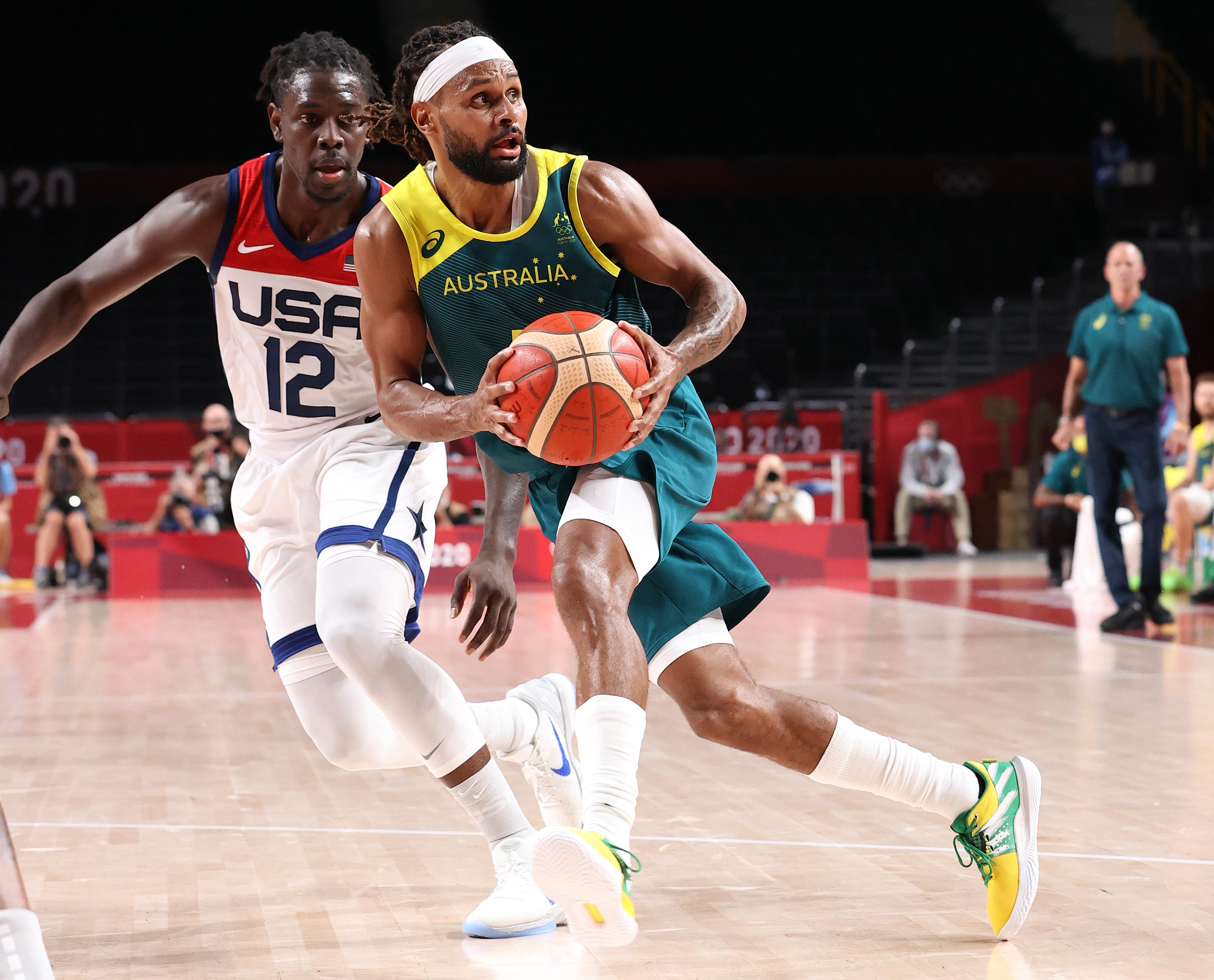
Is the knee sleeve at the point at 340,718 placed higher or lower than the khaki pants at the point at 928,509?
higher

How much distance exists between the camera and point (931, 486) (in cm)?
1594

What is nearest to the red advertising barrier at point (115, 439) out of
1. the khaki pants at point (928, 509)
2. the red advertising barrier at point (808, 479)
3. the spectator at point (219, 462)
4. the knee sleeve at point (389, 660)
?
the spectator at point (219, 462)

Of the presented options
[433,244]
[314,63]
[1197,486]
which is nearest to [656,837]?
[433,244]

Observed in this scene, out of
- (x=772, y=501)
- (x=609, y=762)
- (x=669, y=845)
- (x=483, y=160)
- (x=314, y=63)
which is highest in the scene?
(x=314, y=63)

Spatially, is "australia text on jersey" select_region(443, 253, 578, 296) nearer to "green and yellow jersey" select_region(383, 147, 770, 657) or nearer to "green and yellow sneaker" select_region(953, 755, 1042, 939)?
"green and yellow jersey" select_region(383, 147, 770, 657)

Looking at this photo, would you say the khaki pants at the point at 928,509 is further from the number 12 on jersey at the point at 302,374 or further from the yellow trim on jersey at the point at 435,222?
the yellow trim on jersey at the point at 435,222

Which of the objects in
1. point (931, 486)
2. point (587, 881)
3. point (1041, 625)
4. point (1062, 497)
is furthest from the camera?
point (931, 486)

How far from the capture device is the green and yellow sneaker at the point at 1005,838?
2752 mm

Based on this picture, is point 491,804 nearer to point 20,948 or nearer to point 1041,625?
point 20,948

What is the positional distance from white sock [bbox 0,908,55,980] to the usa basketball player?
1207 mm

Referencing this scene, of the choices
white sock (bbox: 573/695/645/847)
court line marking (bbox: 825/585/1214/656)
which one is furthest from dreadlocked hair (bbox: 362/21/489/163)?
court line marking (bbox: 825/585/1214/656)

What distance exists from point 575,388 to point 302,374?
1.13 m

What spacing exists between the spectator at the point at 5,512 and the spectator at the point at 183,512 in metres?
1.26

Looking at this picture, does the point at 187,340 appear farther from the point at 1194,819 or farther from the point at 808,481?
the point at 1194,819
